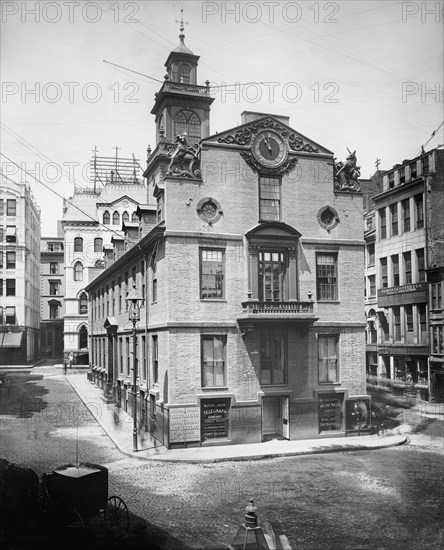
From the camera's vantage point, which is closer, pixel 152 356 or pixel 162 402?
pixel 162 402

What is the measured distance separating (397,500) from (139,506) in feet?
24.8

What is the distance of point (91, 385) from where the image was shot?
4794cm

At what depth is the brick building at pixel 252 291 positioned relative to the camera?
82.4ft

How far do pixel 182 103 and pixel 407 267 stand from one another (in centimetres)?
2392

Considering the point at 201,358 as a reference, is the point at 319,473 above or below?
below

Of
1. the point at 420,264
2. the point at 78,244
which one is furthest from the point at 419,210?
the point at 78,244

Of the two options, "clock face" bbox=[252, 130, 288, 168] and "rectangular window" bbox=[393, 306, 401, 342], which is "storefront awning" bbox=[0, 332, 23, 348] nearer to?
"clock face" bbox=[252, 130, 288, 168]

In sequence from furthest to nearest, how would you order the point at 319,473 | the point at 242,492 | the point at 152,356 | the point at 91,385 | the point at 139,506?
the point at 91,385 → the point at 152,356 → the point at 319,473 → the point at 242,492 → the point at 139,506

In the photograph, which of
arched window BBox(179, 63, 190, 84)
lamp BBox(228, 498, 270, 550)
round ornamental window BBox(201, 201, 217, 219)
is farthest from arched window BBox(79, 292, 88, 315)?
lamp BBox(228, 498, 270, 550)

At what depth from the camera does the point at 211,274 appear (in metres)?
25.8

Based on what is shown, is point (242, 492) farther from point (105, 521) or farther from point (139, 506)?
point (105, 521)

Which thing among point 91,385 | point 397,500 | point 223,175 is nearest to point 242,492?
point 397,500

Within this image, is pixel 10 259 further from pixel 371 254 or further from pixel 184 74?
pixel 371 254

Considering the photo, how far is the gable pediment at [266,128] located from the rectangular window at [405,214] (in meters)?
21.0
